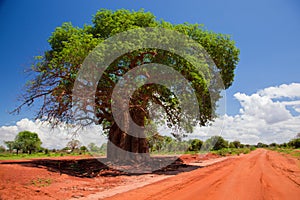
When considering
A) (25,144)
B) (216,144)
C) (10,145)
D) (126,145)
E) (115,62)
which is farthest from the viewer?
(216,144)

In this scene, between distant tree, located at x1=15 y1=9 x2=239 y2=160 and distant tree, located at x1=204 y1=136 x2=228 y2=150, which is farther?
distant tree, located at x1=204 y1=136 x2=228 y2=150

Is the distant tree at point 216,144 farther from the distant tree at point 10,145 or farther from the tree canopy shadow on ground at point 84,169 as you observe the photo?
the distant tree at point 10,145

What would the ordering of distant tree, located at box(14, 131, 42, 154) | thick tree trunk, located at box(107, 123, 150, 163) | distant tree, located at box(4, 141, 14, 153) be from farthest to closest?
distant tree, located at box(4, 141, 14, 153), distant tree, located at box(14, 131, 42, 154), thick tree trunk, located at box(107, 123, 150, 163)

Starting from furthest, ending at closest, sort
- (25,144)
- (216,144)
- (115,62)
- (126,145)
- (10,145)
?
1. (216,144)
2. (10,145)
3. (25,144)
4. (126,145)
5. (115,62)

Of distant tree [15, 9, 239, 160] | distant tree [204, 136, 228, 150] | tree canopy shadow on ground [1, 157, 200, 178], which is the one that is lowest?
tree canopy shadow on ground [1, 157, 200, 178]

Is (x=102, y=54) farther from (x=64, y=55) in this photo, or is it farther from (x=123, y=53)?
(x=64, y=55)

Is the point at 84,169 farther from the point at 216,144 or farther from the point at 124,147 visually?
the point at 216,144

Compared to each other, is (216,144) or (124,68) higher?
(124,68)

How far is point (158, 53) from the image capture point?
1370cm

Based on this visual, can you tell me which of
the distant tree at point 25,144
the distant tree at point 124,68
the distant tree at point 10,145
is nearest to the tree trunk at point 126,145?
the distant tree at point 124,68

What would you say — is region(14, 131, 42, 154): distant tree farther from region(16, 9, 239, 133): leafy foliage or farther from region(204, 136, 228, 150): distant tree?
region(16, 9, 239, 133): leafy foliage

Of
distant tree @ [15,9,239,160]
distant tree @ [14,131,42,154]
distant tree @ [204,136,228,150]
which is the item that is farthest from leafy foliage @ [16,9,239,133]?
distant tree @ [14,131,42,154]

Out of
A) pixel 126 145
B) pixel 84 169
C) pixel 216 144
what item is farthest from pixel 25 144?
pixel 84 169

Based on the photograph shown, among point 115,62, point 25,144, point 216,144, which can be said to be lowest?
point 216,144
